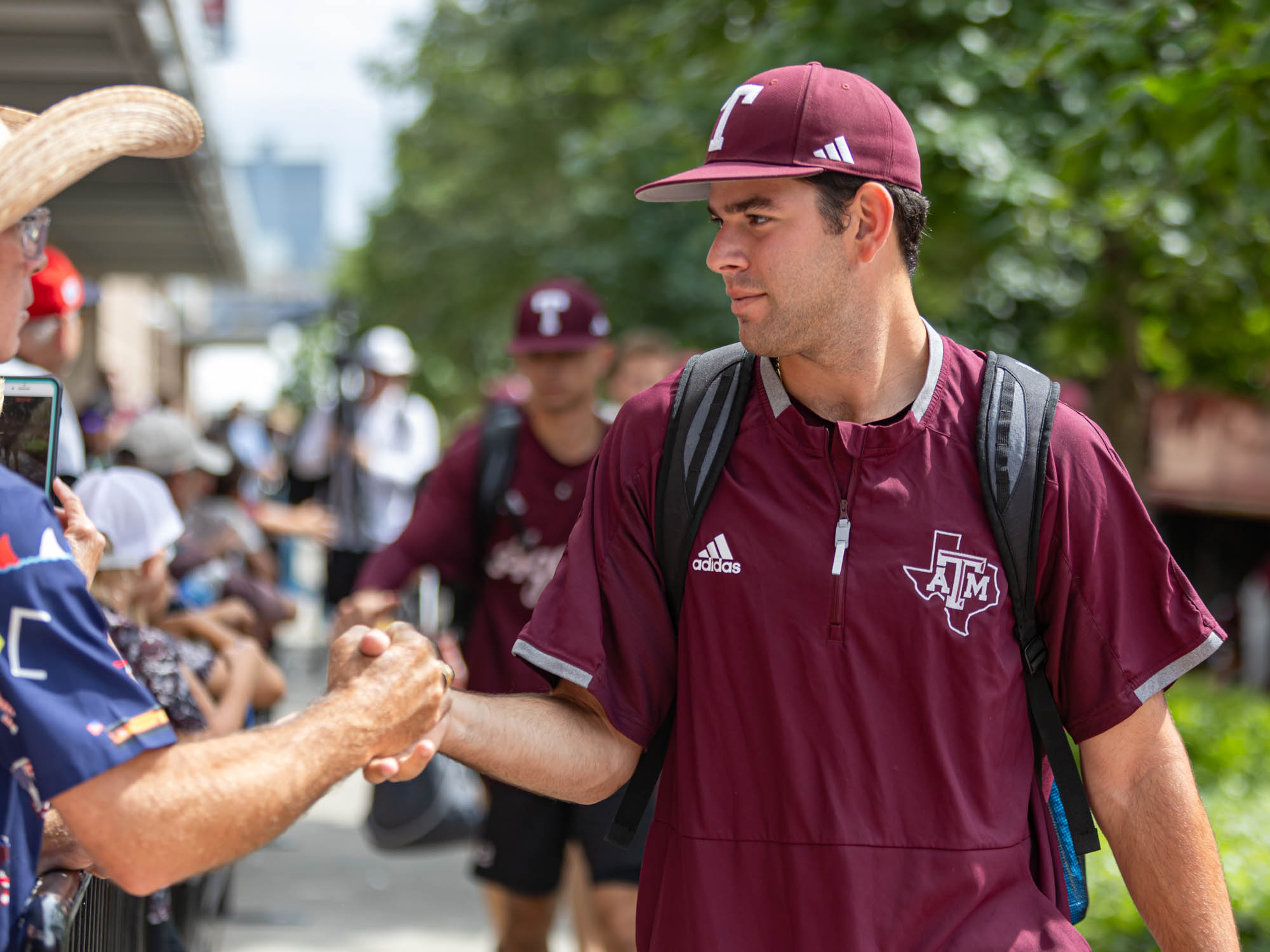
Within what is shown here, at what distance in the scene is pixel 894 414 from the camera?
2.71m

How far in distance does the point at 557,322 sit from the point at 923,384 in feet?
9.05

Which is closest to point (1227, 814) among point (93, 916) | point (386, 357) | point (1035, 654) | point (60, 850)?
point (386, 357)

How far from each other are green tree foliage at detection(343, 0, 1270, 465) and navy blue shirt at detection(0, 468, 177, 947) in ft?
11.5

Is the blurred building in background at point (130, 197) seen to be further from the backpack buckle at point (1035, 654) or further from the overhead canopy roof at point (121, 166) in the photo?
the backpack buckle at point (1035, 654)

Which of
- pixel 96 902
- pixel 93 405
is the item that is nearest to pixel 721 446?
pixel 96 902

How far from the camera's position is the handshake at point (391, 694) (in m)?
2.26

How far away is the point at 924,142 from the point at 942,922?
536cm

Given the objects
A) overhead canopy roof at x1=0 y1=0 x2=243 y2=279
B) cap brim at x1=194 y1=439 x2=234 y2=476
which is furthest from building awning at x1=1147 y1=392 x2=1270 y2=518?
cap brim at x1=194 y1=439 x2=234 y2=476

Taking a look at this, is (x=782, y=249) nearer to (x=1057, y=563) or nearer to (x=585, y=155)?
(x=1057, y=563)

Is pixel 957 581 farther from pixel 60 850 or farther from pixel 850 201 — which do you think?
pixel 60 850

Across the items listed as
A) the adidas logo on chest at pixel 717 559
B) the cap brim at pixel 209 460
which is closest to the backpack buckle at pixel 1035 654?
the adidas logo on chest at pixel 717 559

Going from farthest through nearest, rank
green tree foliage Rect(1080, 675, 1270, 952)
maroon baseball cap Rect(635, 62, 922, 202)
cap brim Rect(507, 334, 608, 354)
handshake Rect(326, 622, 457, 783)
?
green tree foliage Rect(1080, 675, 1270, 952) < cap brim Rect(507, 334, 608, 354) < maroon baseball cap Rect(635, 62, 922, 202) < handshake Rect(326, 622, 457, 783)

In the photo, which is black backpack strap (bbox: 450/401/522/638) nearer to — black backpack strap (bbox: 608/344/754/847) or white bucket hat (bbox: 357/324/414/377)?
black backpack strap (bbox: 608/344/754/847)

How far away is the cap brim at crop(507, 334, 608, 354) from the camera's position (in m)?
5.29
